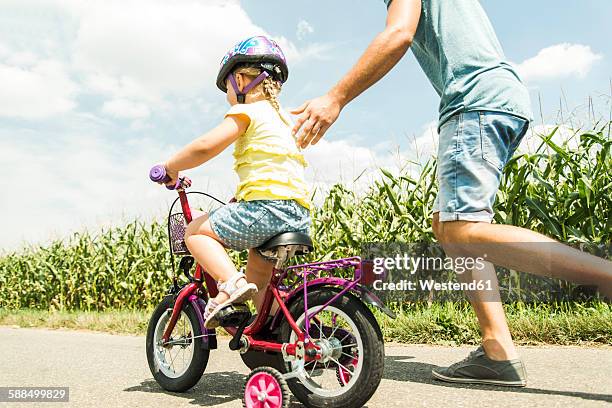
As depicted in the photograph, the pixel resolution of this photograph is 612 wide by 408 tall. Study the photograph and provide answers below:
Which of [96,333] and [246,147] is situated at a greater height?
[246,147]

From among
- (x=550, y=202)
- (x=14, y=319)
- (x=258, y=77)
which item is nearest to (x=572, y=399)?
(x=258, y=77)

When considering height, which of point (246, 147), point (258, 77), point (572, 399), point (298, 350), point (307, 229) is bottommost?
point (572, 399)

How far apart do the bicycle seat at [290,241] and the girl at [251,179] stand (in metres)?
0.04

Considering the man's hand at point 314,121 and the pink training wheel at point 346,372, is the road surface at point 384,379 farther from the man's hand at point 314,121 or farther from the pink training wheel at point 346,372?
the man's hand at point 314,121

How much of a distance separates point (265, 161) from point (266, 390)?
92 centimetres

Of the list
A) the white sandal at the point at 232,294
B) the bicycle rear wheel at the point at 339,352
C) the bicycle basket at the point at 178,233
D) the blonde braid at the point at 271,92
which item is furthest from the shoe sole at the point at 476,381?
the blonde braid at the point at 271,92

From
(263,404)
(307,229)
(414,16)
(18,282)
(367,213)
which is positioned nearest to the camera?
(263,404)

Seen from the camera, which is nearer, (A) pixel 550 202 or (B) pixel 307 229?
(B) pixel 307 229

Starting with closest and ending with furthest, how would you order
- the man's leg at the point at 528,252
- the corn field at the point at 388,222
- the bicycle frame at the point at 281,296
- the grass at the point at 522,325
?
the man's leg at the point at 528,252
the bicycle frame at the point at 281,296
the grass at the point at 522,325
the corn field at the point at 388,222

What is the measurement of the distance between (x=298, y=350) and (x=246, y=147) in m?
0.87

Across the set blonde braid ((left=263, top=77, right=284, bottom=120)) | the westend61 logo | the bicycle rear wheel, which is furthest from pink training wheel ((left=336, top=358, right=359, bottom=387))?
the westend61 logo

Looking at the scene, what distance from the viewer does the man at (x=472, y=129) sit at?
2234 millimetres

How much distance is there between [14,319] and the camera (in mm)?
7727

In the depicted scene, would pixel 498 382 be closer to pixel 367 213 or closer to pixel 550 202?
pixel 550 202
